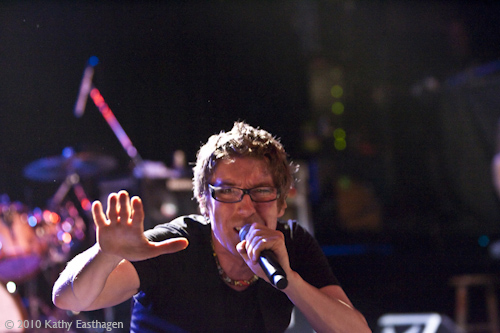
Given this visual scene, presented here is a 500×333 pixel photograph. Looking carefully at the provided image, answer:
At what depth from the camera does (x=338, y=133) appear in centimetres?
375

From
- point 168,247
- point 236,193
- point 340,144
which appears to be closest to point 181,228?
point 236,193

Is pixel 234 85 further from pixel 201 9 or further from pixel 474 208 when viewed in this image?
pixel 474 208

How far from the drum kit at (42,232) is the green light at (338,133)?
280cm

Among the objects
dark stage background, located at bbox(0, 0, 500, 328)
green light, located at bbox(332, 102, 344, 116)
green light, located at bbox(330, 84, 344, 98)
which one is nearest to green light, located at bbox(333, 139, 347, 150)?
dark stage background, located at bbox(0, 0, 500, 328)

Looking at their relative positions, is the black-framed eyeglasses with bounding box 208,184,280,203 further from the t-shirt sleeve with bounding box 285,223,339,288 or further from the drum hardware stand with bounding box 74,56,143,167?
the drum hardware stand with bounding box 74,56,143,167

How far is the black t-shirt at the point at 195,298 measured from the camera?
0.99 m

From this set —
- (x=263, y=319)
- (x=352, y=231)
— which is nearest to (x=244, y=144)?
(x=263, y=319)

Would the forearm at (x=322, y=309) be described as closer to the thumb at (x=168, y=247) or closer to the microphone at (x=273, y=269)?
the microphone at (x=273, y=269)

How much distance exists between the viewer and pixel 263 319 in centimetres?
103

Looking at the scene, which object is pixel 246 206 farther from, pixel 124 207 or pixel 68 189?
pixel 68 189

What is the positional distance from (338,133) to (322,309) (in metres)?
2.94

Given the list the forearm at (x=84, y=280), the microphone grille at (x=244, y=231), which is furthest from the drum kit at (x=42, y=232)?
the microphone grille at (x=244, y=231)

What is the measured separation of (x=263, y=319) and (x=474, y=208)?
114 inches

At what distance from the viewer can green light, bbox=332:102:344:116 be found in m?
3.78
